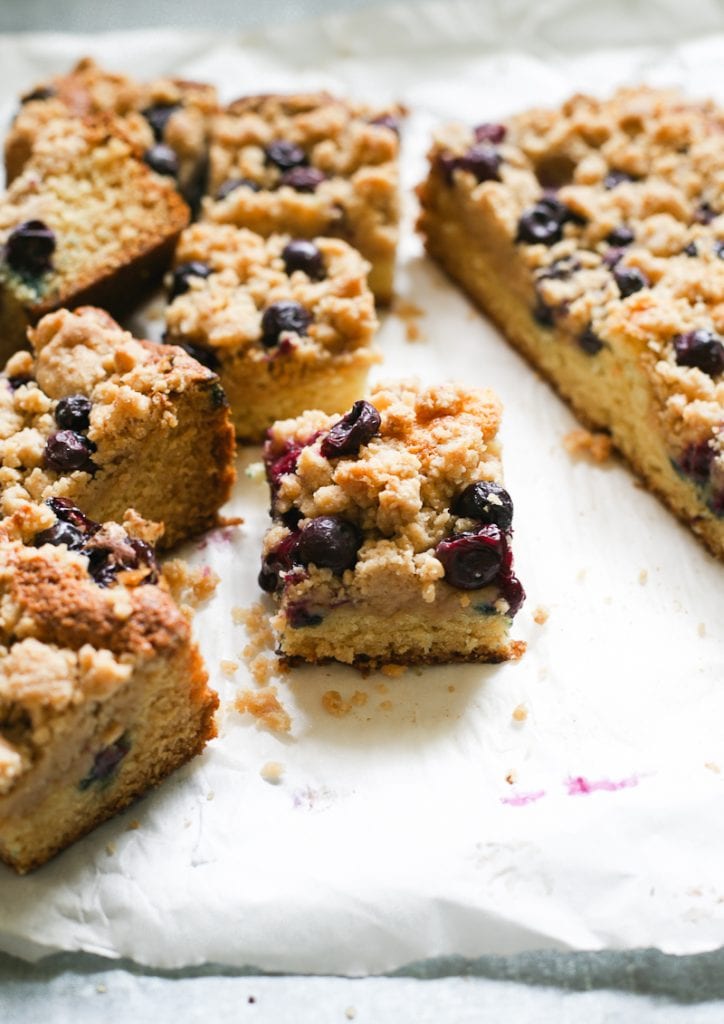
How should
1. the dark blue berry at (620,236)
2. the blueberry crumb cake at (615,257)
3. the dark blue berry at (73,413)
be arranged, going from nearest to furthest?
1. the dark blue berry at (73,413)
2. the blueberry crumb cake at (615,257)
3. the dark blue berry at (620,236)

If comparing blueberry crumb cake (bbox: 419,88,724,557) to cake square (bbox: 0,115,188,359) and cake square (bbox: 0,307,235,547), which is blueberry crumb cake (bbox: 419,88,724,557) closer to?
cake square (bbox: 0,115,188,359)

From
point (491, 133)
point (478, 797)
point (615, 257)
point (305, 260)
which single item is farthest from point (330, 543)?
point (491, 133)

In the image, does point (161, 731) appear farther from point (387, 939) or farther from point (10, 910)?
point (387, 939)

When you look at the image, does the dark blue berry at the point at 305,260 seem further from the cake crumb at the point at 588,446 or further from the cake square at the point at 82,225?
the cake crumb at the point at 588,446

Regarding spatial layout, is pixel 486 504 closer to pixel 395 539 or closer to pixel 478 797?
pixel 395 539

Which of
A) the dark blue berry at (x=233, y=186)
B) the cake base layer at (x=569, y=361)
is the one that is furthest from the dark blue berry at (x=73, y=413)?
the cake base layer at (x=569, y=361)
